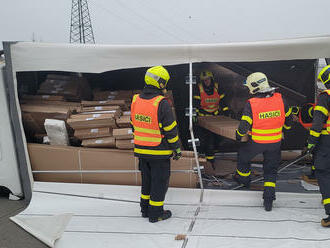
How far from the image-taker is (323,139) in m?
3.34

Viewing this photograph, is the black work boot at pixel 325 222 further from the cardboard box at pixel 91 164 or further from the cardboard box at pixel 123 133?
the cardboard box at pixel 123 133

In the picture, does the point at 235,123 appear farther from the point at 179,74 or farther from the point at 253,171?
the point at 179,74

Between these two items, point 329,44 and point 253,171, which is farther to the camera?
point 253,171

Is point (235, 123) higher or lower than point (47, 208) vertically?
higher

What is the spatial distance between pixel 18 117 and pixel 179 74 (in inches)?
117

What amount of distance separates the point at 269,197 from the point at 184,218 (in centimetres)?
105

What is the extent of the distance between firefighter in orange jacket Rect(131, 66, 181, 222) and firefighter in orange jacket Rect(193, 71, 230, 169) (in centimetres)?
193

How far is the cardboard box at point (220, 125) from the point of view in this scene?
435 centimetres

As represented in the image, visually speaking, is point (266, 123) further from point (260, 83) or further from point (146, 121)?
point (146, 121)

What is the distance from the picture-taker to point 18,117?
4.13 metres

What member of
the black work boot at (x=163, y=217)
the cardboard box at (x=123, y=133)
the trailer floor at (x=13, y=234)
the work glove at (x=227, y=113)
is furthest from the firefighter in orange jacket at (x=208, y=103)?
the trailer floor at (x=13, y=234)

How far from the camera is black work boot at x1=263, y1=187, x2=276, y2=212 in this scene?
143 inches

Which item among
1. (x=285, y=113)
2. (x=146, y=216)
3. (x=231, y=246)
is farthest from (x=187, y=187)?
A: (x=285, y=113)

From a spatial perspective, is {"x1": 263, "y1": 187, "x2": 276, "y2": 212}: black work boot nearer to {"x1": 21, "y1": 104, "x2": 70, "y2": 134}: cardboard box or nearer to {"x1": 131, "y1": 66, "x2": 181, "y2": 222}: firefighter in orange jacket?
{"x1": 131, "y1": 66, "x2": 181, "y2": 222}: firefighter in orange jacket
